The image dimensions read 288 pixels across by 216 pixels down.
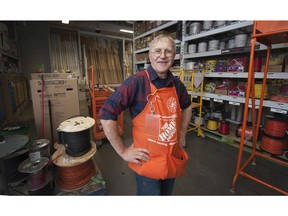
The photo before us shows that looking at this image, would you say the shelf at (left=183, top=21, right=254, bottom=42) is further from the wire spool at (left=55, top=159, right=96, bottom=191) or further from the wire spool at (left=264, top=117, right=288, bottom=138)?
the wire spool at (left=55, top=159, right=96, bottom=191)

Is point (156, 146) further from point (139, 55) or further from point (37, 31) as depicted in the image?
point (37, 31)

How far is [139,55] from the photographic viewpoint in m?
5.55

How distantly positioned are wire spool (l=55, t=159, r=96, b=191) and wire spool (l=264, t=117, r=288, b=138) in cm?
282

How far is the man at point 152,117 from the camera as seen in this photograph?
3.17 ft

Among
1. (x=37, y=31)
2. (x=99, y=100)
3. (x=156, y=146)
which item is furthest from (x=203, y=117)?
(x=37, y=31)

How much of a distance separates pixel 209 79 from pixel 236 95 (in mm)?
1111

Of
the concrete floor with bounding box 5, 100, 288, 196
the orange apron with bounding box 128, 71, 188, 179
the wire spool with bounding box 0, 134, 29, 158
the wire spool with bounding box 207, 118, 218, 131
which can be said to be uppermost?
the orange apron with bounding box 128, 71, 188, 179

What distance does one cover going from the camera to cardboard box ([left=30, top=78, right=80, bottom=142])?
2.32 metres

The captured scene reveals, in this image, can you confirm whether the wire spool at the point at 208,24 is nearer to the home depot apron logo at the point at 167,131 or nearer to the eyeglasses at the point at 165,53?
the eyeglasses at the point at 165,53

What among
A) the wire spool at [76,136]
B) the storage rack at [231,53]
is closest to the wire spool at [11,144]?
the wire spool at [76,136]

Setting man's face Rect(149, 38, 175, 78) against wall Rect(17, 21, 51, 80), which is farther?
wall Rect(17, 21, 51, 80)

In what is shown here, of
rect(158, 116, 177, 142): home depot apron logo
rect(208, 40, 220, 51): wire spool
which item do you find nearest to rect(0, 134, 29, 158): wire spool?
rect(158, 116, 177, 142): home depot apron logo

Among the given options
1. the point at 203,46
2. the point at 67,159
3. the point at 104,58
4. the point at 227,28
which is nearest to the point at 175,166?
the point at 67,159

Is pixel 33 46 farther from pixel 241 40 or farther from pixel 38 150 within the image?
pixel 241 40
